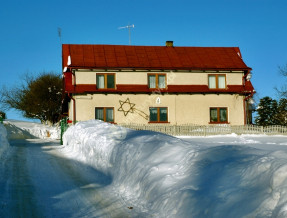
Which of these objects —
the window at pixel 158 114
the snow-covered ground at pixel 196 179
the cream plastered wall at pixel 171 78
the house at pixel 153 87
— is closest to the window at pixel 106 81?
the house at pixel 153 87

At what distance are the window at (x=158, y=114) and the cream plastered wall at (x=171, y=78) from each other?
7.44 ft

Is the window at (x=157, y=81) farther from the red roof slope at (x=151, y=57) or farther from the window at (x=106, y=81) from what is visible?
the window at (x=106, y=81)

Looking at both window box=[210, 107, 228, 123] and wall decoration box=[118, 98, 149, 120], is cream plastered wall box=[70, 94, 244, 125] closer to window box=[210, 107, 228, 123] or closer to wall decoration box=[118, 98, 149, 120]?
wall decoration box=[118, 98, 149, 120]

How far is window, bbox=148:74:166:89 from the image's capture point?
29562 mm

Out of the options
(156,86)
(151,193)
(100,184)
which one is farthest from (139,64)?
(151,193)

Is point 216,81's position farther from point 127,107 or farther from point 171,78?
point 127,107

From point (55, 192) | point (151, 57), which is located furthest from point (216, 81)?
point (55, 192)

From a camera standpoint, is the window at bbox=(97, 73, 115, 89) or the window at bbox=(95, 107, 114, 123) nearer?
the window at bbox=(95, 107, 114, 123)

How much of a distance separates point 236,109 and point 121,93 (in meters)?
9.98

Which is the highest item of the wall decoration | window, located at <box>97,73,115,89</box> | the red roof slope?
the red roof slope

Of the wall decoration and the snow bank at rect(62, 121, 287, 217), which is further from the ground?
the wall decoration

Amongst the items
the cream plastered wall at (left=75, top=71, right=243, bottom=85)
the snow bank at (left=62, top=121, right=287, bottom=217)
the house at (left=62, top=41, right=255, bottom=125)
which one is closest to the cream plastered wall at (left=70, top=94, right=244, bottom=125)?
the house at (left=62, top=41, right=255, bottom=125)

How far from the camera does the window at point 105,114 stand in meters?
28.7

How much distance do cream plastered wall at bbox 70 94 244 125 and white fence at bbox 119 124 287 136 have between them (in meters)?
1.53
